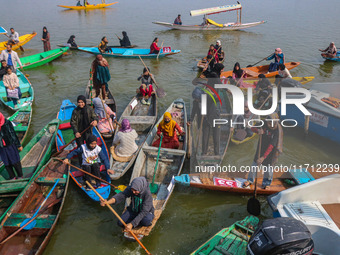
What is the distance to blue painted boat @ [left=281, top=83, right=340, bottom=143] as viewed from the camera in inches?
381

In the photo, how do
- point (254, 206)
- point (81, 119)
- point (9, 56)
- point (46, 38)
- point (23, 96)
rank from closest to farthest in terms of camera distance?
point (254, 206) < point (81, 119) < point (23, 96) < point (9, 56) < point (46, 38)

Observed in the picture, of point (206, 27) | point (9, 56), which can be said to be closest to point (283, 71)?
point (9, 56)

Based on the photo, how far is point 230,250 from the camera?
222 inches

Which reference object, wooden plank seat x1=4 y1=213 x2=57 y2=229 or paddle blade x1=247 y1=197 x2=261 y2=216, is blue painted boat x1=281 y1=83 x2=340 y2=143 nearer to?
paddle blade x1=247 y1=197 x2=261 y2=216

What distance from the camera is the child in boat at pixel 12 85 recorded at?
36.9 feet

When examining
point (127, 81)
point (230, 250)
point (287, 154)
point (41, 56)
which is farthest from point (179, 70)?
point (230, 250)

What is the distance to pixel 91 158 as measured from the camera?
287 inches

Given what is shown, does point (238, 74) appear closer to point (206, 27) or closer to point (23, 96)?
point (23, 96)

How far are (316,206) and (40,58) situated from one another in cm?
1825

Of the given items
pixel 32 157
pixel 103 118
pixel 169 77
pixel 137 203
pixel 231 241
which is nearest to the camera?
pixel 231 241

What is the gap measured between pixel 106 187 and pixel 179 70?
12.7m

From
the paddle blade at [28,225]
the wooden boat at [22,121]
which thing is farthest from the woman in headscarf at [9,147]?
the wooden boat at [22,121]

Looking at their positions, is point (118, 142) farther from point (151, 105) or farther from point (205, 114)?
point (151, 105)

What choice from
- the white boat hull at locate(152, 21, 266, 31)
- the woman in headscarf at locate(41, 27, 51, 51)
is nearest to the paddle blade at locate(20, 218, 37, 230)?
the woman in headscarf at locate(41, 27, 51, 51)
